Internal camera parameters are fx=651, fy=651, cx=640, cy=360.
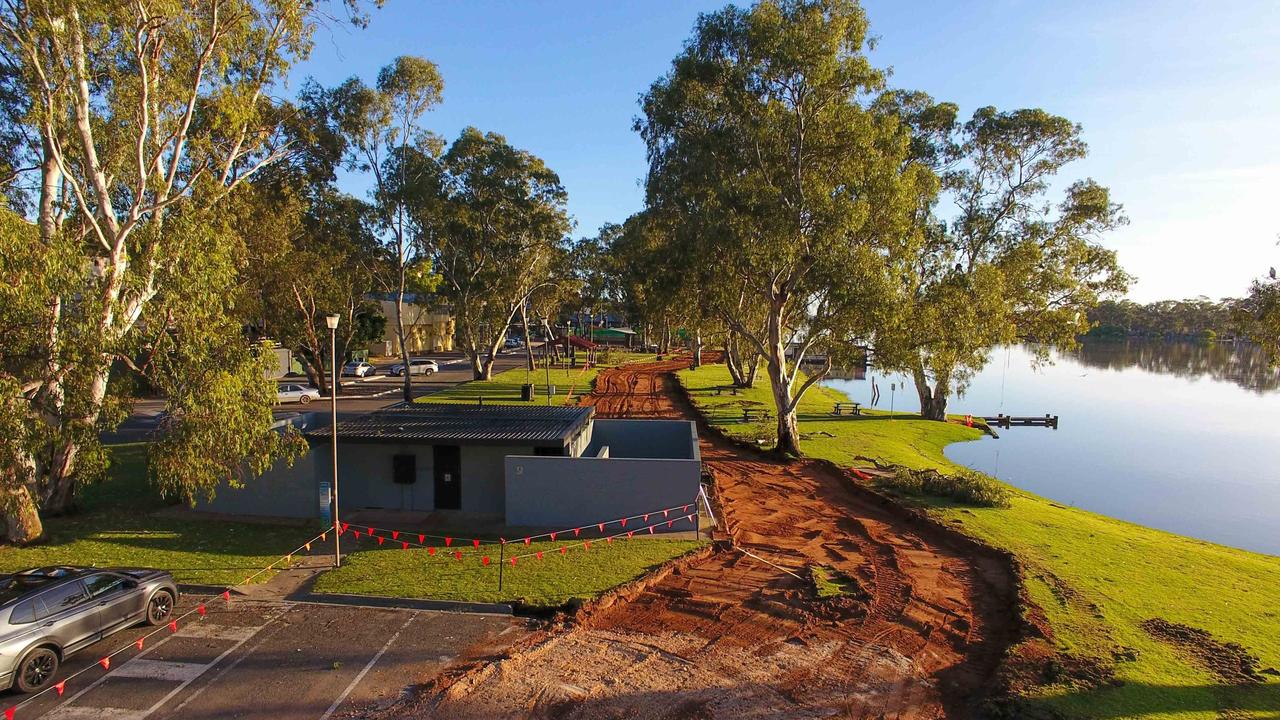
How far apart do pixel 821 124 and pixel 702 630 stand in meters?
19.0

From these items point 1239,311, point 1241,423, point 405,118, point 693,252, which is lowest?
point 1241,423

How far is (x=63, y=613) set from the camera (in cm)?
1018

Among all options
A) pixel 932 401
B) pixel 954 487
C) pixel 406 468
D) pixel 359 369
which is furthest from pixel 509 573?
pixel 359 369

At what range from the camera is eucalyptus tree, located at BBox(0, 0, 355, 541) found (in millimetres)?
13664

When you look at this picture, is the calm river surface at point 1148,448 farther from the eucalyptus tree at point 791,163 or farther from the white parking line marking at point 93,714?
the white parking line marking at point 93,714

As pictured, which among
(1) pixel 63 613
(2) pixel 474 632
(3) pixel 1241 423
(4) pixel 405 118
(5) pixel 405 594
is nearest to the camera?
(1) pixel 63 613

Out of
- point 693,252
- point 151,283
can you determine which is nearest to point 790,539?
point 693,252

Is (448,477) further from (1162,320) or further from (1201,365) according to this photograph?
(1162,320)

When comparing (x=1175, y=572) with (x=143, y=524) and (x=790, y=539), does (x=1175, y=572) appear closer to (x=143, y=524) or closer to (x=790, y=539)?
(x=790, y=539)

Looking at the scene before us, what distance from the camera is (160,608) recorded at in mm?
11938

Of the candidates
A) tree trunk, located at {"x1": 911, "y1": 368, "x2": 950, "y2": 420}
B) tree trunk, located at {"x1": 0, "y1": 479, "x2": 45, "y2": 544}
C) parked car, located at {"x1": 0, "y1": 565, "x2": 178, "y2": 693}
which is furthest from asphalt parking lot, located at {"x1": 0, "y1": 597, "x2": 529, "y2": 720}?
tree trunk, located at {"x1": 911, "y1": 368, "x2": 950, "y2": 420}

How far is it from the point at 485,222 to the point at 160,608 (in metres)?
33.5

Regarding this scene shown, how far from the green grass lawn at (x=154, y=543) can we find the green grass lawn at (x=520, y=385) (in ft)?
66.4

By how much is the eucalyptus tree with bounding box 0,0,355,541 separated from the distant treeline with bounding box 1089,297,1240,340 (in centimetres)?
16936
